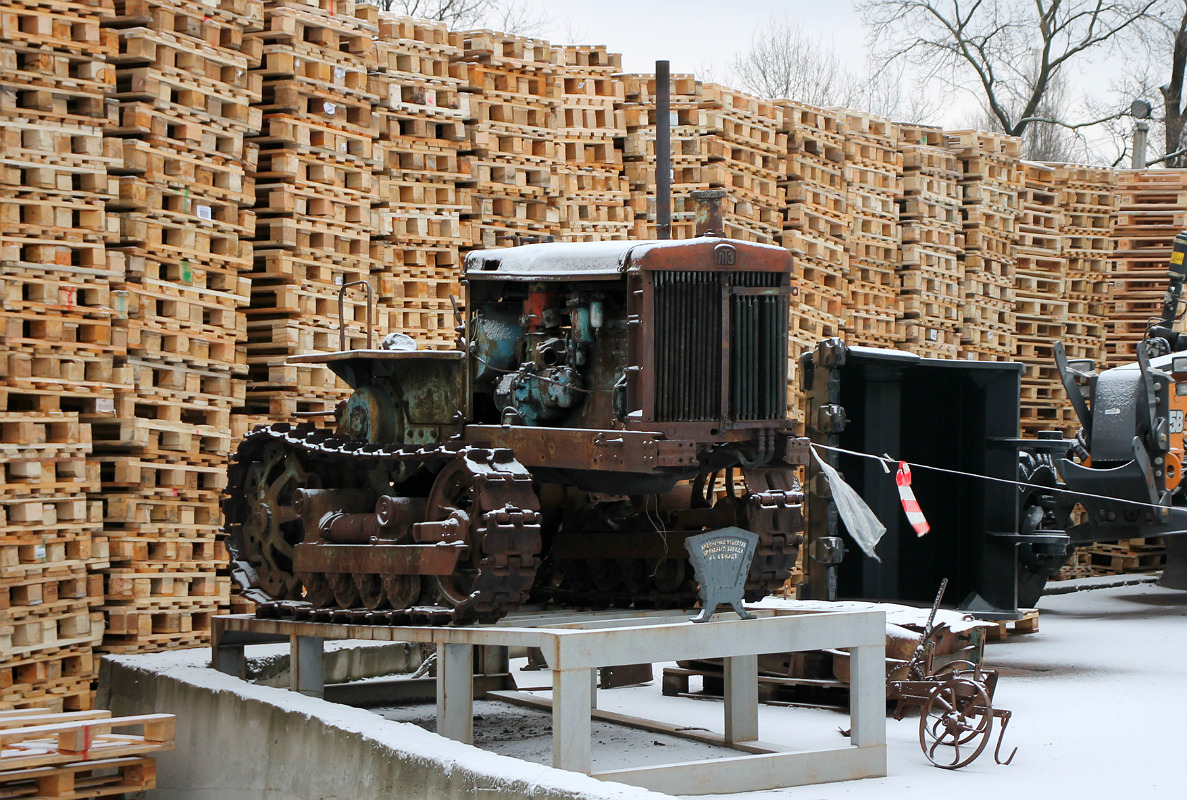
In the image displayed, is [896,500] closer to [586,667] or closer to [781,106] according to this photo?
[781,106]

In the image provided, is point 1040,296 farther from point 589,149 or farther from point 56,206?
point 56,206

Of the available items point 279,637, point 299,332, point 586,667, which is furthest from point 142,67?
point 586,667

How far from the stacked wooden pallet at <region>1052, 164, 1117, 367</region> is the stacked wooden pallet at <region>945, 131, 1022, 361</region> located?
1410mm

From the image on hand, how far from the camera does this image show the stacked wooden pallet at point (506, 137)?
17078 millimetres

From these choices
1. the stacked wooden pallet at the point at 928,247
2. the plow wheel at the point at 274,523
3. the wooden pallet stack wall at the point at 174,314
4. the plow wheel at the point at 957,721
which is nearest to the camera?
the plow wheel at the point at 957,721

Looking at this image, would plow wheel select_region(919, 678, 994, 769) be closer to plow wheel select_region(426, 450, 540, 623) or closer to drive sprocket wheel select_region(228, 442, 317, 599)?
plow wheel select_region(426, 450, 540, 623)

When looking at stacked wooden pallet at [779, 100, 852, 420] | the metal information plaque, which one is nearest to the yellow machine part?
stacked wooden pallet at [779, 100, 852, 420]

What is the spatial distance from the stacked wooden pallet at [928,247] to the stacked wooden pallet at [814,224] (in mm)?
1499

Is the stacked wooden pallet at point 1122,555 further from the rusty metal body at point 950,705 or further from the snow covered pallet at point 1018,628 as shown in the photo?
the rusty metal body at point 950,705

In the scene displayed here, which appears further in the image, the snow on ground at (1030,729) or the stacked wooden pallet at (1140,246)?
the stacked wooden pallet at (1140,246)

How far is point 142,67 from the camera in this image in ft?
45.3

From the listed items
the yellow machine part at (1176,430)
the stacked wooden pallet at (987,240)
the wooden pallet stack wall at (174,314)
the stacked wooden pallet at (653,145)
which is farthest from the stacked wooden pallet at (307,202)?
the stacked wooden pallet at (987,240)

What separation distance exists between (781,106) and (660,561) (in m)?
9.88

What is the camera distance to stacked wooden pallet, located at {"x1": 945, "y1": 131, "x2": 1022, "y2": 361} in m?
23.0
